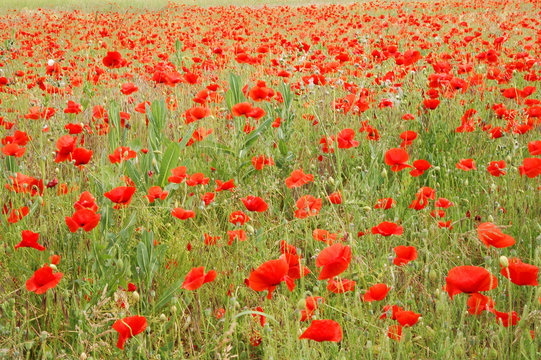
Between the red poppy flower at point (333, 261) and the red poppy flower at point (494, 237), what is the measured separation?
0.38 meters

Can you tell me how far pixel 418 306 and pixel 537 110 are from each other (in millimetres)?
1354

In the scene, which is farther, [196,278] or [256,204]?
[256,204]

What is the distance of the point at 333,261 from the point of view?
3.64 ft

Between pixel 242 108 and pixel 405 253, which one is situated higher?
pixel 242 108

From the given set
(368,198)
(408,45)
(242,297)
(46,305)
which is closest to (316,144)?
(368,198)

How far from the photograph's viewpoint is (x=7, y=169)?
269 cm

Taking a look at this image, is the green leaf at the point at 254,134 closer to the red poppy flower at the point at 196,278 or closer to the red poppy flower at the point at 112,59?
the red poppy flower at the point at 112,59

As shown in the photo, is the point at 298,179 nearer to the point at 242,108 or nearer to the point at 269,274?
the point at 242,108

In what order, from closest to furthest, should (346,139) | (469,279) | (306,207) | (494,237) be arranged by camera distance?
(469,279), (494,237), (306,207), (346,139)

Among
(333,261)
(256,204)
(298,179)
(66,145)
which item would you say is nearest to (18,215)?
(66,145)

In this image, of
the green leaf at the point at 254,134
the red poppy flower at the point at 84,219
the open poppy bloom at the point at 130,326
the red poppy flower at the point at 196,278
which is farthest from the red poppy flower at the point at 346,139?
the open poppy bloom at the point at 130,326

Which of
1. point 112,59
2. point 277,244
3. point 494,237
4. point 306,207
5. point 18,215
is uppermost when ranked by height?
point 112,59

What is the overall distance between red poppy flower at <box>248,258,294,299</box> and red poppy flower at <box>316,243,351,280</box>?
0.09 metres

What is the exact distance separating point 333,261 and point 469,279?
0.29m
